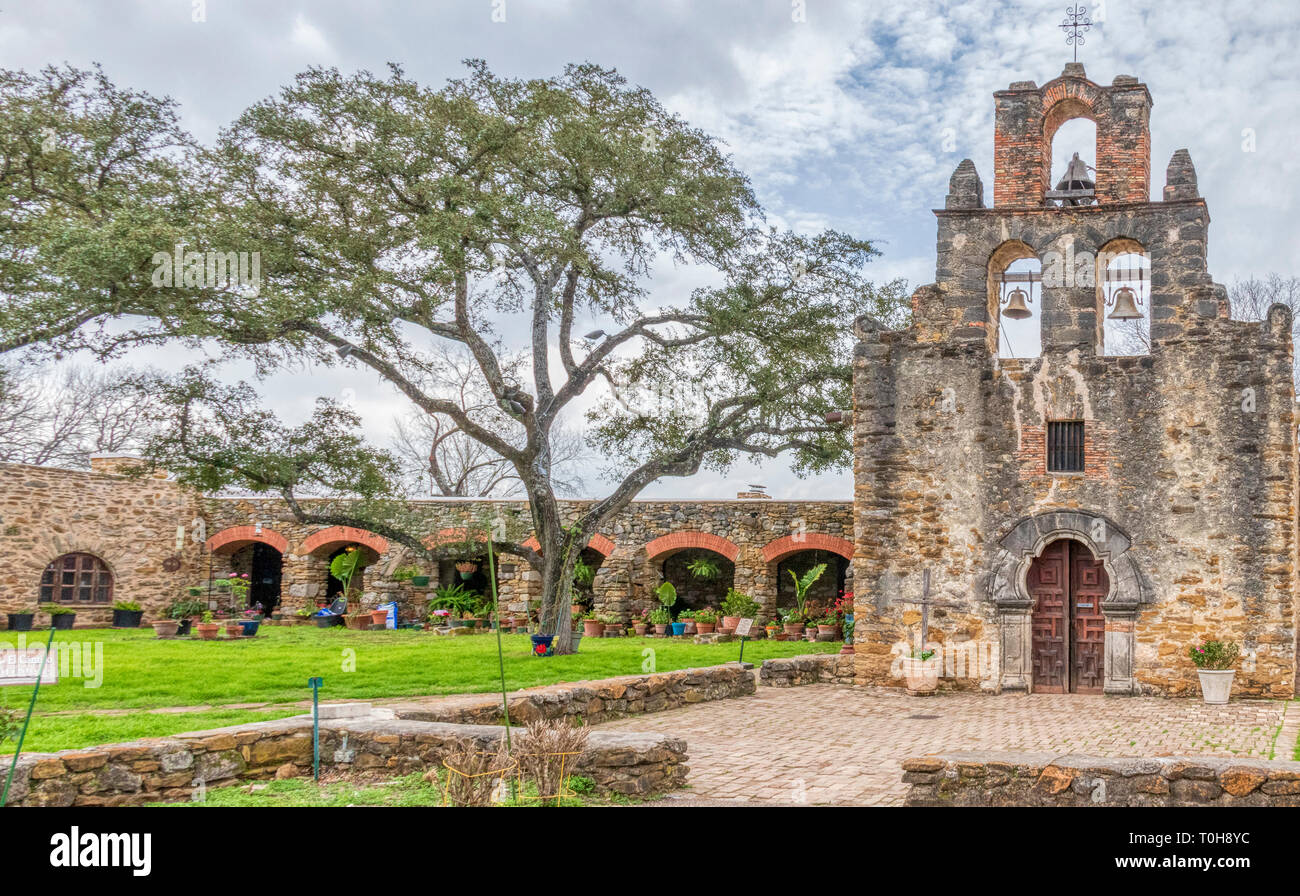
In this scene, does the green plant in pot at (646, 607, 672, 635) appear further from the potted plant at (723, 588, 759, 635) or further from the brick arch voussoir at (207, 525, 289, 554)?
the brick arch voussoir at (207, 525, 289, 554)

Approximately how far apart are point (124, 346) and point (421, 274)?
3.62 m

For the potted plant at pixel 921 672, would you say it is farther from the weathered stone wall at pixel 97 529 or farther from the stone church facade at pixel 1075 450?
the weathered stone wall at pixel 97 529

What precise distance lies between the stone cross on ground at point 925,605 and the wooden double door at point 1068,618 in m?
1.09

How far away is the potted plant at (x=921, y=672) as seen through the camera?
1367 cm

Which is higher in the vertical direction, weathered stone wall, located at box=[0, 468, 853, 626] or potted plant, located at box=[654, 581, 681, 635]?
weathered stone wall, located at box=[0, 468, 853, 626]

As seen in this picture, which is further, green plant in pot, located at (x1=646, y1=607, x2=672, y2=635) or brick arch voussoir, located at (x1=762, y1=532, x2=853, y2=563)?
green plant in pot, located at (x1=646, y1=607, x2=672, y2=635)

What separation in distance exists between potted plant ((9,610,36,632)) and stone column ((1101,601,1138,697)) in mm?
18851

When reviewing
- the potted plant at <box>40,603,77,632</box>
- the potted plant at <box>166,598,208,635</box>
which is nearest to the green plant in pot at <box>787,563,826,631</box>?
the potted plant at <box>166,598,208,635</box>

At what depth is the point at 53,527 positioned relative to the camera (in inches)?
846

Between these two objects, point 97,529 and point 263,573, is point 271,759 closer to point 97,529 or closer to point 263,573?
point 97,529

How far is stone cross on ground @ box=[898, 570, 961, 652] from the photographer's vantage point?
1391 cm

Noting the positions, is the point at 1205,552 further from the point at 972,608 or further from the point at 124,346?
the point at 124,346

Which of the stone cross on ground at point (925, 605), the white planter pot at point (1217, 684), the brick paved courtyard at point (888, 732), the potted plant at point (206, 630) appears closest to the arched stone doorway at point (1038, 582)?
the brick paved courtyard at point (888, 732)
